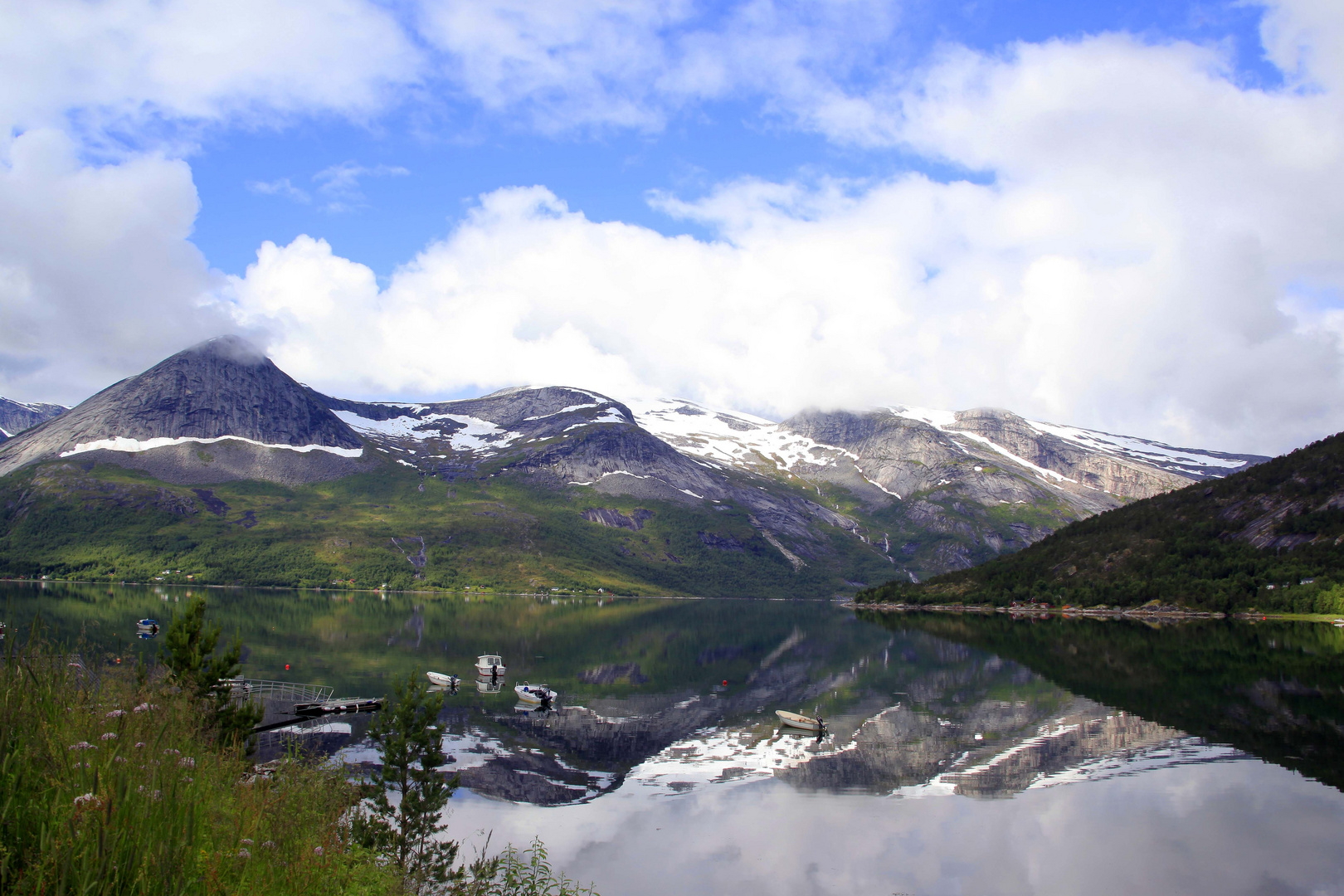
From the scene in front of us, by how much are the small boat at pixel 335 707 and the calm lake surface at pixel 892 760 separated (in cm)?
235

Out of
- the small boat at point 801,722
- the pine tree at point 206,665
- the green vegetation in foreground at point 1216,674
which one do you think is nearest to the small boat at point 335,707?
the pine tree at point 206,665

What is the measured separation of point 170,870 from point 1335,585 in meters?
191

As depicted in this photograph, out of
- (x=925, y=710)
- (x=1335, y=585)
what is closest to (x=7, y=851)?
(x=925, y=710)

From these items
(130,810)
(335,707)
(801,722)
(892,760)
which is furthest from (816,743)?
(130,810)

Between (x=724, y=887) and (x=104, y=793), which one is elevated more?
(x=104, y=793)

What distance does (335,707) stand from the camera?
2415 inches

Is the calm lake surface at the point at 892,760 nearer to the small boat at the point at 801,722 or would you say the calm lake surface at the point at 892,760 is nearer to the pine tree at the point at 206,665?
the small boat at the point at 801,722

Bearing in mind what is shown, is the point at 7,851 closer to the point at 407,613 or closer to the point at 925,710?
the point at 925,710

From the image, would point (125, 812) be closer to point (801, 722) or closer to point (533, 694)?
point (801, 722)

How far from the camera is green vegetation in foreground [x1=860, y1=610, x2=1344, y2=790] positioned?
2159 inches

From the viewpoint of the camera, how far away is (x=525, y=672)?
90.2 m

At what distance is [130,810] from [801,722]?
190 feet

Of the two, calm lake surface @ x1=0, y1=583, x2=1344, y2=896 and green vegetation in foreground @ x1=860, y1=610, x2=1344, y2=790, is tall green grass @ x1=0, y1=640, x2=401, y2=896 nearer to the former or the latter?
calm lake surface @ x1=0, y1=583, x2=1344, y2=896

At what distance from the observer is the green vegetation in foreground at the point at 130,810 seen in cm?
948
